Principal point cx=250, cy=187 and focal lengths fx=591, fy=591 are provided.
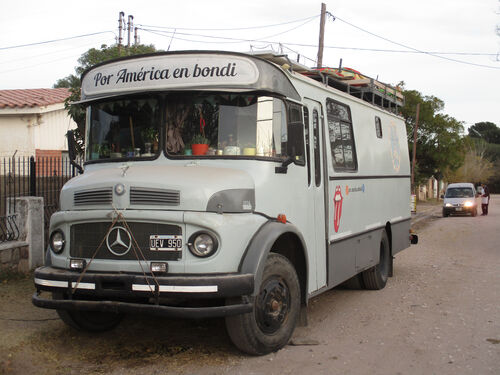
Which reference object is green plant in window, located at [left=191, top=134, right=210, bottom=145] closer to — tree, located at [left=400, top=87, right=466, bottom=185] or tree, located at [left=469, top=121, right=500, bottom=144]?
tree, located at [left=400, top=87, right=466, bottom=185]

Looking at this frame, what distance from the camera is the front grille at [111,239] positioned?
4.93 meters

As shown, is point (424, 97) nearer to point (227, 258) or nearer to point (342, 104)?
point (342, 104)

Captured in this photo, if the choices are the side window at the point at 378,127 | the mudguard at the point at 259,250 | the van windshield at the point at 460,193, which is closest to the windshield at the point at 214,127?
the mudguard at the point at 259,250

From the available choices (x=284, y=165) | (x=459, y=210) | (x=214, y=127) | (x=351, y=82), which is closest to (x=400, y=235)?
(x=351, y=82)

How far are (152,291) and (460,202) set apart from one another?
2634 centimetres

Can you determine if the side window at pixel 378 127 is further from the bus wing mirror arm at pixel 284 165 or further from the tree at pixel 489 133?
the tree at pixel 489 133

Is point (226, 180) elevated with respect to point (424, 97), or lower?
lower

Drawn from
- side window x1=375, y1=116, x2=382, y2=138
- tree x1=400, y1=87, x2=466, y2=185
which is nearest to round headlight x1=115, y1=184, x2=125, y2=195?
side window x1=375, y1=116, x2=382, y2=138

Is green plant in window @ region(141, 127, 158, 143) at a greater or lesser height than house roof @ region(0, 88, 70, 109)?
lesser

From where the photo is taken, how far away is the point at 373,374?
499 cm

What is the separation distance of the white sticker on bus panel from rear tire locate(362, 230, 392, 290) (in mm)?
4618

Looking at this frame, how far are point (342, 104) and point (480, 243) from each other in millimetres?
9721

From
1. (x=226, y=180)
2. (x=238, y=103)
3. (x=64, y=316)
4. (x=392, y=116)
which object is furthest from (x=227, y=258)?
(x=392, y=116)

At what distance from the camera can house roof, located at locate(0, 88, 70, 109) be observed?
64.8 ft
